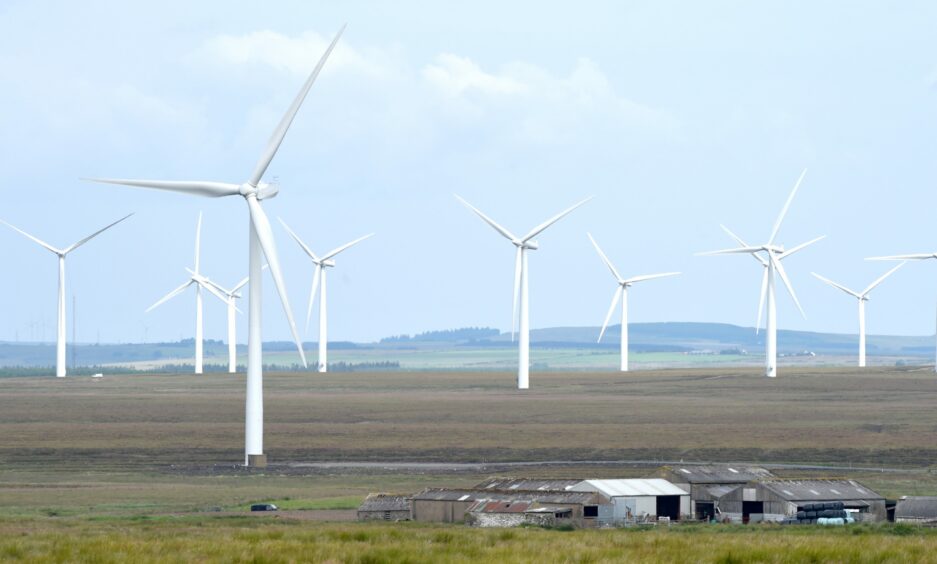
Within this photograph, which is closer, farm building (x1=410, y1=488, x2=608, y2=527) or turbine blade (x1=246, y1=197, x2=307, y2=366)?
farm building (x1=410, y1=488, x2=608, y2=527)

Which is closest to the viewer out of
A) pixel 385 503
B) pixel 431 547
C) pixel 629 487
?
pixel 431 547

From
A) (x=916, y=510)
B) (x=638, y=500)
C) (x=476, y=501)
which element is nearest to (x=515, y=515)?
(x=476, y=501)

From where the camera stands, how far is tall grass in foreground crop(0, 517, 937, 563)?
84.4ft

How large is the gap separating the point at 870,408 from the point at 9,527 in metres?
71.8

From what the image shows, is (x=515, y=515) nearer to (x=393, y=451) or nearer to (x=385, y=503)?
(x=385, y=503)

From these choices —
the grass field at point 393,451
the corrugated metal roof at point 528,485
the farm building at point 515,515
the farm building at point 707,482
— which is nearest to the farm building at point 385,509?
the grass field at point 393,451

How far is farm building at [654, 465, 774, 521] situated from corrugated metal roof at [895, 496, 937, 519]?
5973 mm

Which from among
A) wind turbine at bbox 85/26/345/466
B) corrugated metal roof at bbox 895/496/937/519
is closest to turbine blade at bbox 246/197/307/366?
wind turbine at bbox 85/26/345/466

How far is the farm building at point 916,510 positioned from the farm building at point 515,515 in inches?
339

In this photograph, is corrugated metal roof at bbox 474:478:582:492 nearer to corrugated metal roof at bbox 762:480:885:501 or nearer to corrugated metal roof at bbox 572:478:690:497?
corrugated metal roof at bbox 572:478:690:497

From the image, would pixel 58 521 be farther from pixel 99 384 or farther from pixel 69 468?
pixel 99 384

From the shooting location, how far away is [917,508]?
44.1 meters

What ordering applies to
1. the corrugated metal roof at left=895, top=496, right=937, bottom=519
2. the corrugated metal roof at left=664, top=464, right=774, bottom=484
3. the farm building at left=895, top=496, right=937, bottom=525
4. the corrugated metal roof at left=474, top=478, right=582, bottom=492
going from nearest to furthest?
the farm building at left=895, top=496, right=937, bottom=525, the corrugated metal roof at left=895, top=496, right=937, bottom=519, the corrugated metal roof at left=474, top=478, right=582, bottom=492, the corrugated metal roof at left=664, top=464, right=774, bottom=484

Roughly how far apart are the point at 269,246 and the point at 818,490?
2851cm
